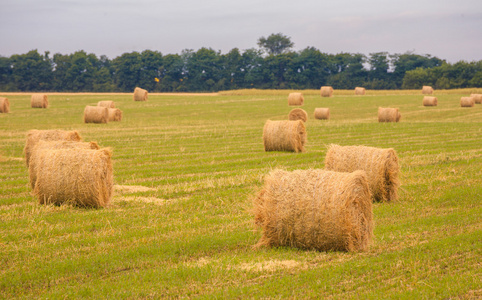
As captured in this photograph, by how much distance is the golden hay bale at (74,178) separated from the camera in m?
11.7

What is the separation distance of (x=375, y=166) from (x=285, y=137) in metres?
8.52

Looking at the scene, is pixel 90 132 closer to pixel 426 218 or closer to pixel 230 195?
pixel 230 195

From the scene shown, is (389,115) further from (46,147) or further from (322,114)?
(46,147)

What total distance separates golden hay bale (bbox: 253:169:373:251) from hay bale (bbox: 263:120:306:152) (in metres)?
11.7

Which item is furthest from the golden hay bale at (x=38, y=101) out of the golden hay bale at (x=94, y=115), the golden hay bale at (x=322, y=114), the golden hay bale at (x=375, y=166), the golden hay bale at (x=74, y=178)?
the golden hay bale at (x=375, y=166)

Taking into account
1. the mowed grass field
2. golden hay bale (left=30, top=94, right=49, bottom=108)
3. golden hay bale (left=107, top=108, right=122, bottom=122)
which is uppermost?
golden hay bale (left=30, top=94, right=49, bottom=108)

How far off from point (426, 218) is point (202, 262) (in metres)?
4.72

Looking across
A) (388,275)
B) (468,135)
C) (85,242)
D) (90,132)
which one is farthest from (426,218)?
(90,132)

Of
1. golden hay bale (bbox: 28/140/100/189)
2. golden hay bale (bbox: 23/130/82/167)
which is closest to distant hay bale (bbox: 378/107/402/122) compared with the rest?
golden hay bale (bbox: 23/130/82/167)

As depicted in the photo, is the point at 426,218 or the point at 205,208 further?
the point at 205,208

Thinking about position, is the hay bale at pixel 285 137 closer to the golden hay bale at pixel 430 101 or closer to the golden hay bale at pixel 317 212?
the golden hay bale at pixel 317 212

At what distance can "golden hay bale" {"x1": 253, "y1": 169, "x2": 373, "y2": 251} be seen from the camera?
8.70 metres

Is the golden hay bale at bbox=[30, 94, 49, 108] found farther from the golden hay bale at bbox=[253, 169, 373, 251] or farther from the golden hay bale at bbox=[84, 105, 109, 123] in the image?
the golden hay bale at bbox=[253, 169, 373, 251]

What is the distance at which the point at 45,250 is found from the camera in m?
8.72
